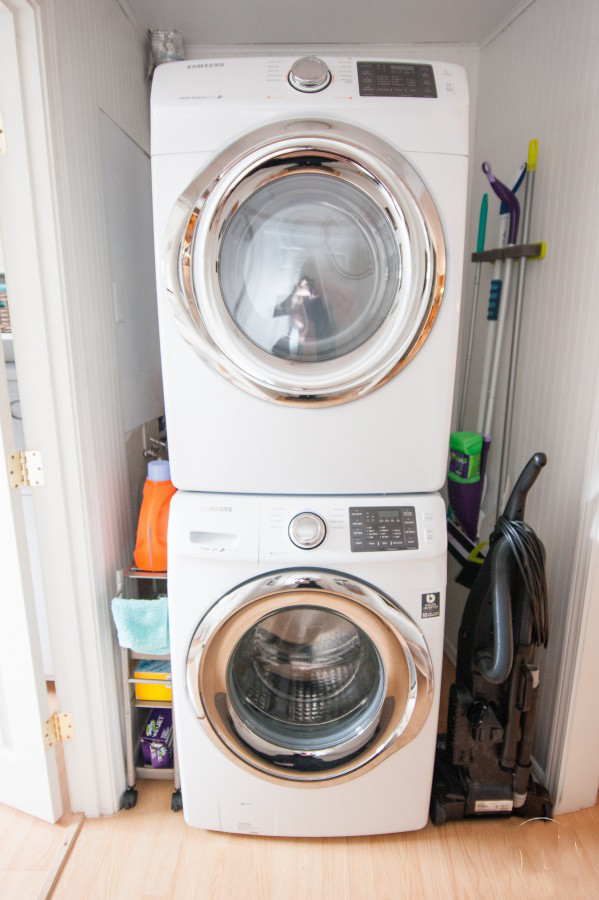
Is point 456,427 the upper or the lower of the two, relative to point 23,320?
lower

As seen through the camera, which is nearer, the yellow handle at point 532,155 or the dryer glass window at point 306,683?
the dryer glass window at point 306,683

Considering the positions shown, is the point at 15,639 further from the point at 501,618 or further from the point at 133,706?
the point at 501,618

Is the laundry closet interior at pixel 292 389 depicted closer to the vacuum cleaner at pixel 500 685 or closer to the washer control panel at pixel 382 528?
the washer control panel at pixel 382 528

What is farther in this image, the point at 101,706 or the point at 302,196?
the point at 101,706

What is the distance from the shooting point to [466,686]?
1559 mm

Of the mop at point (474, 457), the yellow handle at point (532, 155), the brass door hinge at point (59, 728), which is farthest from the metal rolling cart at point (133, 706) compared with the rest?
the yellow handle at point (532, 155)

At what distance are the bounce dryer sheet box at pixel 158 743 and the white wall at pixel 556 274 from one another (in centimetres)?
115

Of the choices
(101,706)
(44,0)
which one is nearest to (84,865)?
(101,706)

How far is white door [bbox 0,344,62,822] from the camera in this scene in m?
1.40

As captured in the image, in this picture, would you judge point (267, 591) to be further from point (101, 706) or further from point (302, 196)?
point (302, 196)

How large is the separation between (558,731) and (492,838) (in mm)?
350

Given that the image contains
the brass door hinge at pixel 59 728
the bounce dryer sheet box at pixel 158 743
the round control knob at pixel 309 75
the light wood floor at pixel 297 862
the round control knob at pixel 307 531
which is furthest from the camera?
the bounce dryer sheet box at pixel 158 743

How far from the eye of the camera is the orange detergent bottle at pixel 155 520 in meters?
1.58

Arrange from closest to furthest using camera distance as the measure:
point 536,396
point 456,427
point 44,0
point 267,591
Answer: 1. point 44,0
2. point 267,591
3. point 536,396
4. point 456,427
